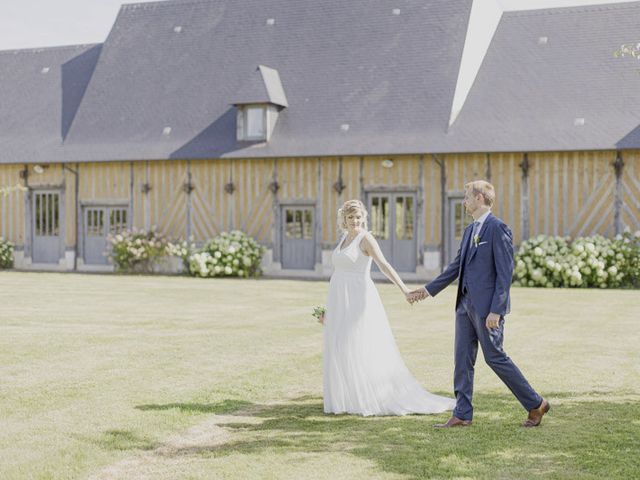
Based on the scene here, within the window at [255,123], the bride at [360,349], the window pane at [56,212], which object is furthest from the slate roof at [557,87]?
the bride at [360,349]

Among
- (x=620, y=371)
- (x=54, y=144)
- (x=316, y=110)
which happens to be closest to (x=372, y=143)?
(x=316, y=110)

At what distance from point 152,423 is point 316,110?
1590 cm

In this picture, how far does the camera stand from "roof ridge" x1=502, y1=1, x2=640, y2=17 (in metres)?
20.8

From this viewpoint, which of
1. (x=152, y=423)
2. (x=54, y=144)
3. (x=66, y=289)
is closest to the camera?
(x=152, y=423)

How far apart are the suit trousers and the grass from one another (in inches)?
8.1

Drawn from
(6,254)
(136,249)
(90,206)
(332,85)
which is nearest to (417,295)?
(332,85)

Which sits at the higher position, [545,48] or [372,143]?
[545,48]

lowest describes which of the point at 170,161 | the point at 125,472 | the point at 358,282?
the point at 125,472

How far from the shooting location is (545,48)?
2059 cm

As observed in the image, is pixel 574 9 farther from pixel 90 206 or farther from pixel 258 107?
pixel 90 206

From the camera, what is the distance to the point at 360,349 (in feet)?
20.2

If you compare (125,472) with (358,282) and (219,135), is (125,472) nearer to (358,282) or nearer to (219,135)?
(358,282)

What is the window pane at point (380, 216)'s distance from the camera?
20094 mm

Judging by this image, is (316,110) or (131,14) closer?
(316,110)
